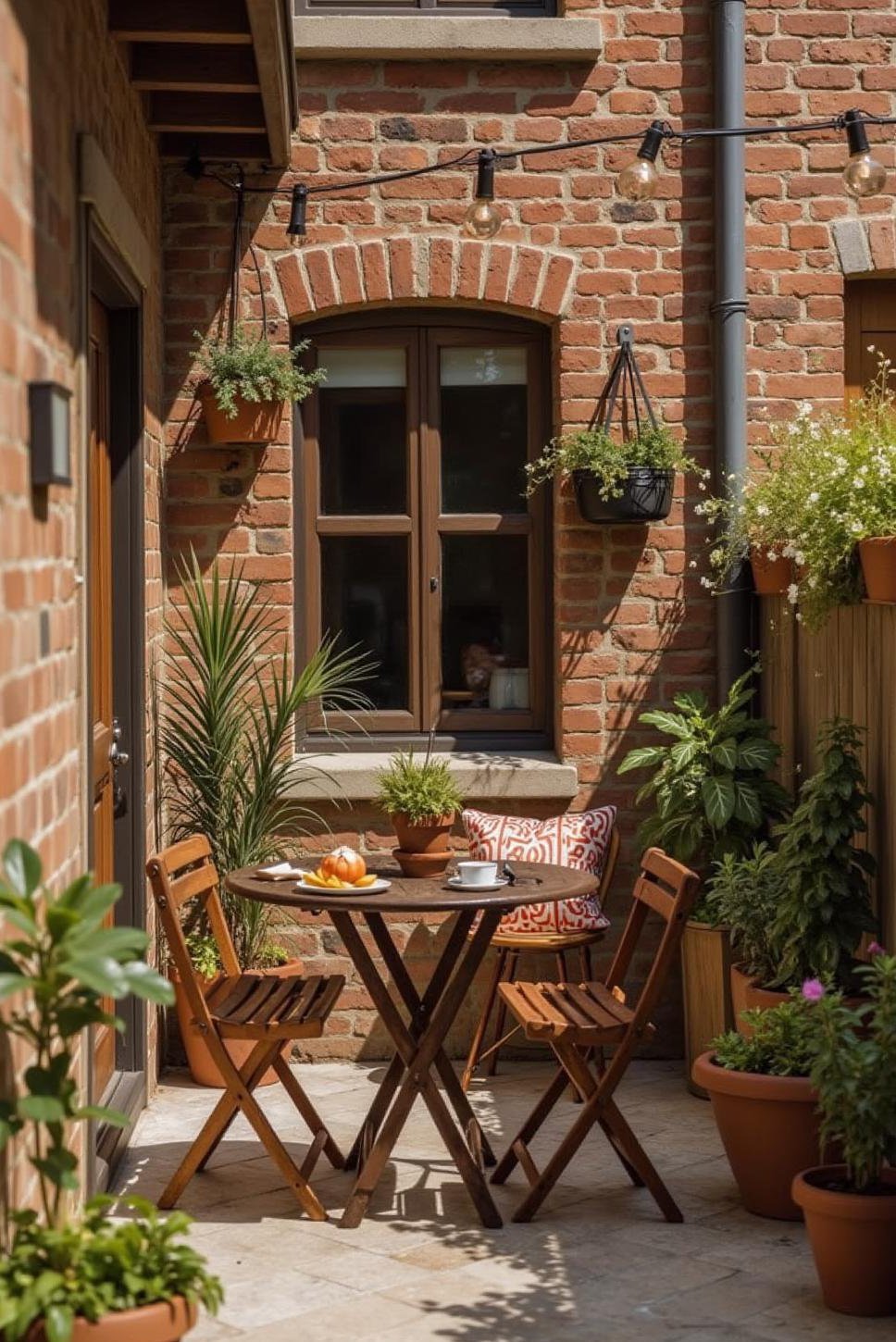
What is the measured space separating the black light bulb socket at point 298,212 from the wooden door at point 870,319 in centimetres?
192

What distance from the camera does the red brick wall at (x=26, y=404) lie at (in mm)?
3010

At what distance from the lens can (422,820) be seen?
5145 millimetres

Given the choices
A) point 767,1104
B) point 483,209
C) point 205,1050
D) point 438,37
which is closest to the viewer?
point 767,1104

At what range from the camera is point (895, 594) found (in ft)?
15.2

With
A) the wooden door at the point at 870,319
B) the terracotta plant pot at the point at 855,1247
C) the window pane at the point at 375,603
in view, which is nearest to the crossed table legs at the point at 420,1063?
the terracotta plant pot at the point at 855,1247

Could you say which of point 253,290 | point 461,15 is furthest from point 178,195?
point 461,15

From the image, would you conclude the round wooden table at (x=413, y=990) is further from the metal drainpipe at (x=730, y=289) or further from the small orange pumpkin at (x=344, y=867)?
the metal drainpipe at (x=730, y=289)

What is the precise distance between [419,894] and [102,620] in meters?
1.30

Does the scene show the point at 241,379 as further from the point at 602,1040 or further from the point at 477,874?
the point at 602,1040

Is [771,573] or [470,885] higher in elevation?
[771,573]

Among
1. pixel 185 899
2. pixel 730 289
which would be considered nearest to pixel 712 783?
pixel 730 289

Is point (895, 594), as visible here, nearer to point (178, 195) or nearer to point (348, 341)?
point (348, 341)

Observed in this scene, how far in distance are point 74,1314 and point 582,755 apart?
387cm

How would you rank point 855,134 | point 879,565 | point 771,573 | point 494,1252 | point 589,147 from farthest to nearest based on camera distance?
point 589,147
point 771,573
point 855,134
point 879,565
point 494,1252
